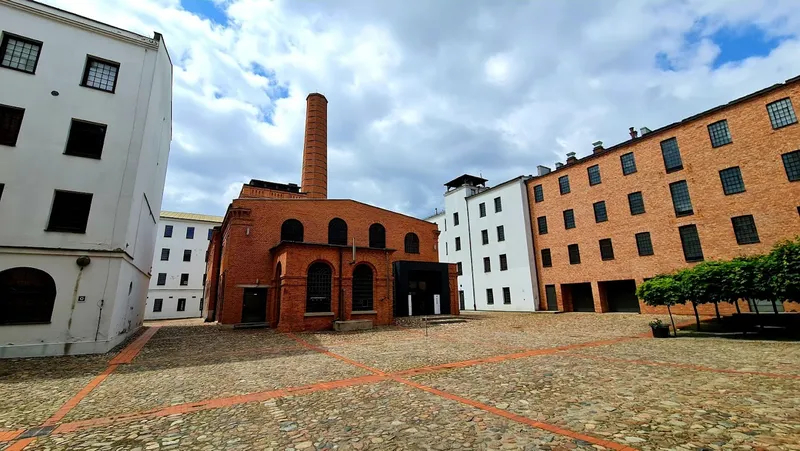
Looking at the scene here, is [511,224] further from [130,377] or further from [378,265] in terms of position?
[130,377]

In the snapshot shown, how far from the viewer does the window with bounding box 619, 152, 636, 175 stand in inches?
990

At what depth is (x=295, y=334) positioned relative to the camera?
54.0ft

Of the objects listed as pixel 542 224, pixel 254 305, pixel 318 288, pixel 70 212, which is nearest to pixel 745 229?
pixel 542 224

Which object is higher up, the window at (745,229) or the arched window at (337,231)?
the arched window at (337,231)

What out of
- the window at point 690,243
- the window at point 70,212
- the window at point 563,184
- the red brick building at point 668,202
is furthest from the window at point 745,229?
the window at point 70,212

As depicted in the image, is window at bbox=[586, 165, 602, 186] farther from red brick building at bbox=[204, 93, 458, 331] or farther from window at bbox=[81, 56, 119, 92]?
window at bbox=[81, 56, 119, 92]

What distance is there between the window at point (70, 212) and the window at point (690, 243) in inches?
1283

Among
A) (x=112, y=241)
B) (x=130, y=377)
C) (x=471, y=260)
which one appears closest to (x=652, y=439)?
(x=130, y=377)

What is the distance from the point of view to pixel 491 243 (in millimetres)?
34875

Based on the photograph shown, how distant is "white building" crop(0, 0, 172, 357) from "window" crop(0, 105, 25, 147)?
0.10ft

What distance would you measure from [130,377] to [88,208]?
8492mm

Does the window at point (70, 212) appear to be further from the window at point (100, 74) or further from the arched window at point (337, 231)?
the arched window at point (337, 231)

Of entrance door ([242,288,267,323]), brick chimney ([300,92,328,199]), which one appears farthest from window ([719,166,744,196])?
brick chimney ([300,92,328,199])

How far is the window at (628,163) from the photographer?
990 inches
